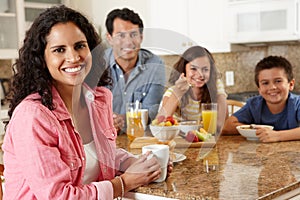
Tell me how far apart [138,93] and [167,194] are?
26.9 inches

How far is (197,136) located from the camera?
2021 millimetres

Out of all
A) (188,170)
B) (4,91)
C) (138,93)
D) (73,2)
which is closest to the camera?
(188,170)

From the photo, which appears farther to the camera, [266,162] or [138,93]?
[138,93]

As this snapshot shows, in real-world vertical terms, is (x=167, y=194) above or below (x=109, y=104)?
below

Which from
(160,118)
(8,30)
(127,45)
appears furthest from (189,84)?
(8,30)

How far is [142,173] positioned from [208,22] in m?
2.98

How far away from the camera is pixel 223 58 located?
4.73m

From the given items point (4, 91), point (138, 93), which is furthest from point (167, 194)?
point (4, 91)

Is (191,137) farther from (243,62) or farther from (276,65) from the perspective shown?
(243,62)

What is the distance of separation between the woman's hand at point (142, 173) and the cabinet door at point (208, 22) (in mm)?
2825

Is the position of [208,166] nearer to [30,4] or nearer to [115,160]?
[115,160]

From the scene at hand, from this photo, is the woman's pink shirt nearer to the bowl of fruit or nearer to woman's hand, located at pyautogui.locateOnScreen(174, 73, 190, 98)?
the bowl of fruit

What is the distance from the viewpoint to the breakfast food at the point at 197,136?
201 cm

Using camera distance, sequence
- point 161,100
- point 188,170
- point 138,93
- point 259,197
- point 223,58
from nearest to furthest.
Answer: point 259,197 → point 188,170 → point 161,100 → point 138,93 → point 223,58
